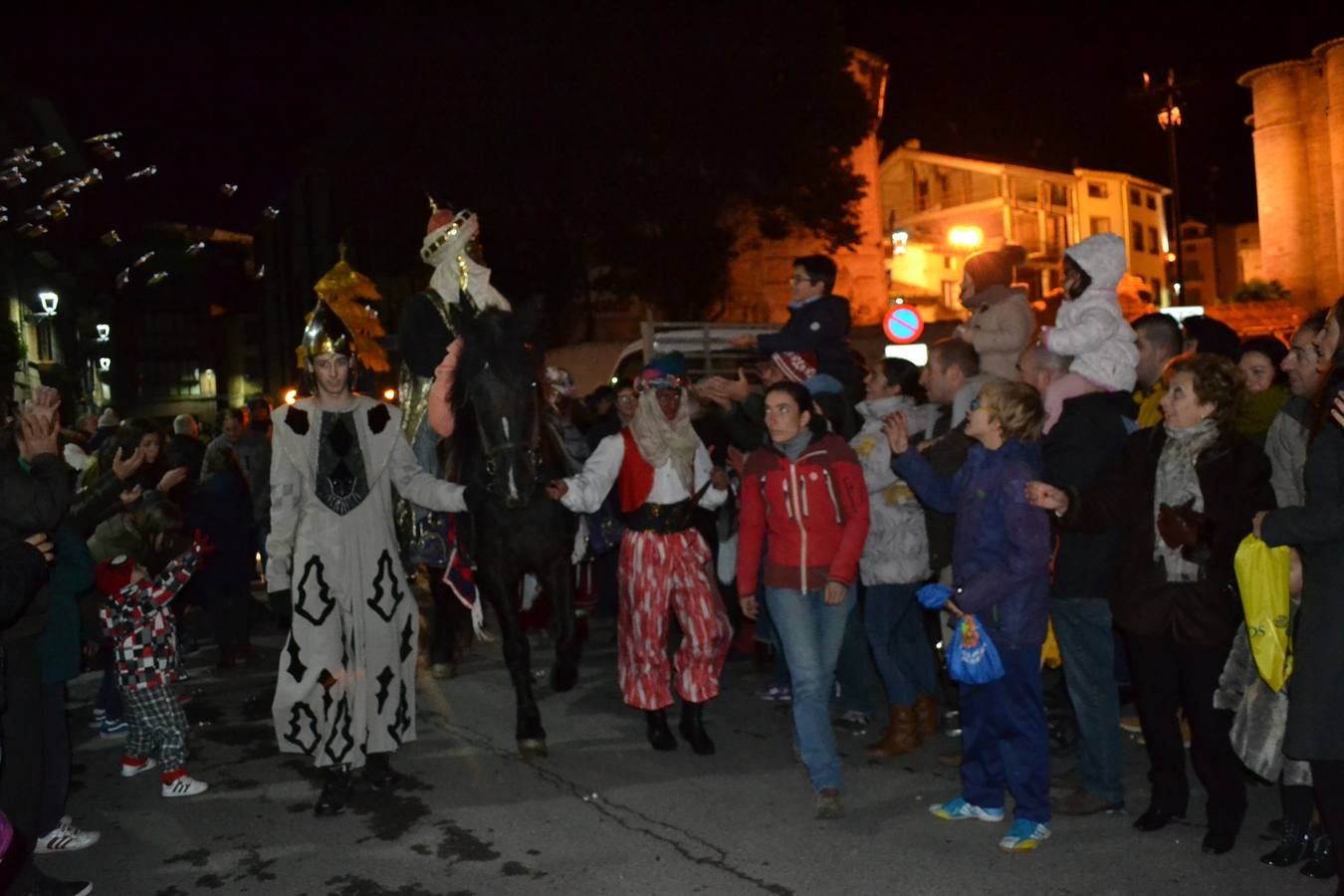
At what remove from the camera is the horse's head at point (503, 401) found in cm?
675

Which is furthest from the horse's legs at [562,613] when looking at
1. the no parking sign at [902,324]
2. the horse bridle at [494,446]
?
the no parking sign at [902,324]

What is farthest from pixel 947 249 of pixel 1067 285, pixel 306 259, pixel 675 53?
pixel 1067 285

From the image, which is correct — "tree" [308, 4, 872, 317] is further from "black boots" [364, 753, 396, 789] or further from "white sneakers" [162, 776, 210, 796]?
"black boots" [364, 753, 396, 789]

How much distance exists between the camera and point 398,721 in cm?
649

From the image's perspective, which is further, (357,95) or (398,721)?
(357,95)

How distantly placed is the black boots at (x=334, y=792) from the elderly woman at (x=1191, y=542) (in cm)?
371

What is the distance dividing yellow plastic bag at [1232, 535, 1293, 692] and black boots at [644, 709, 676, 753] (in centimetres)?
341

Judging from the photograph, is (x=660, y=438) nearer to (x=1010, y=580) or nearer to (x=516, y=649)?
(x=516, y=649)

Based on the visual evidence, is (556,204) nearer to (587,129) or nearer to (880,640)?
(587,129)

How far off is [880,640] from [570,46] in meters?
24.4

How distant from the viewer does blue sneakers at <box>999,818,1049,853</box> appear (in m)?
5.31

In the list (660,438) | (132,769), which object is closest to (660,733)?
(660,438)

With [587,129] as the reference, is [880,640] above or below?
below

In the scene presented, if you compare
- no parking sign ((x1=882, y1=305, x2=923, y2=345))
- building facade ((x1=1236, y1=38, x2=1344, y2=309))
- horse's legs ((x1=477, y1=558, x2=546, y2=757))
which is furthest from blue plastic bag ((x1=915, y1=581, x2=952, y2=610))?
building facade ((x1=1236, y1=38, x2=1344, y2=309))
